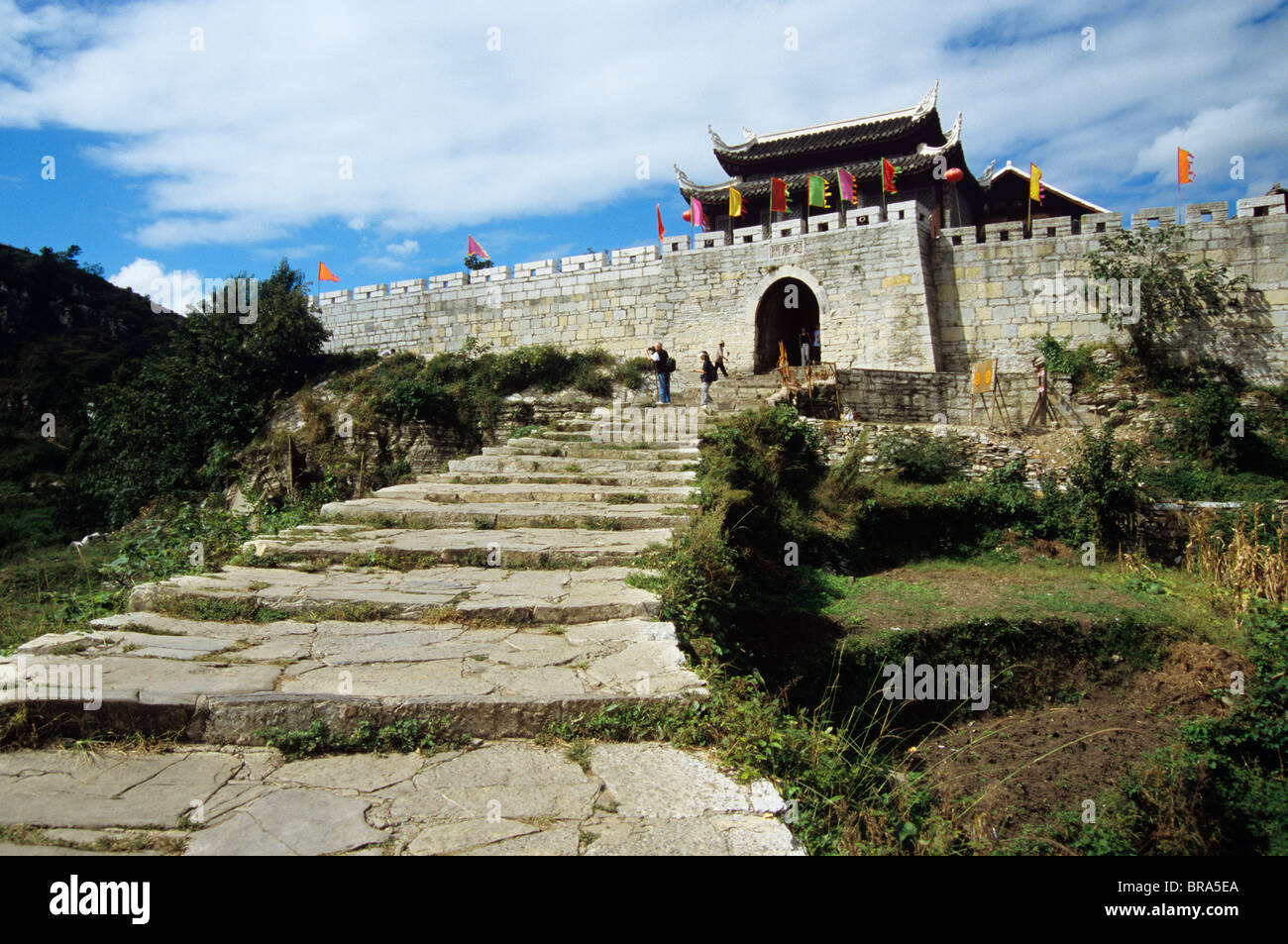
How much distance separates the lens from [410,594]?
5.29 metres

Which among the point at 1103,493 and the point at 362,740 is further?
the point at 1103,493

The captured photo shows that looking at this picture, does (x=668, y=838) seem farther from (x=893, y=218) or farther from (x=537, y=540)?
(x=893, y=218)

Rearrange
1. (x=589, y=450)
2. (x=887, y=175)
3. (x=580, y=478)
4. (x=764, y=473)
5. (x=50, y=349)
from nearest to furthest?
(x=580, y=478) < (x=764, y=473) < (x=589, y=450) < (x=887, y=175) < (x=50, y=349)

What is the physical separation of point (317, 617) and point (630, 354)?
15.4 m

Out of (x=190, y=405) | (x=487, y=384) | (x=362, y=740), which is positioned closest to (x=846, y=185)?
(x=487, y=384)

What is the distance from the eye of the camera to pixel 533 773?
3133 millimetres

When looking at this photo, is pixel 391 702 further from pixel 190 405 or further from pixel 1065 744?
pixel 190 405

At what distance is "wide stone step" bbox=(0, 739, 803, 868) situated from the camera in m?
2.55

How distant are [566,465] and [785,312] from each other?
37.5 ft

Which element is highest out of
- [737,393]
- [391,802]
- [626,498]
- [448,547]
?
[737,393]

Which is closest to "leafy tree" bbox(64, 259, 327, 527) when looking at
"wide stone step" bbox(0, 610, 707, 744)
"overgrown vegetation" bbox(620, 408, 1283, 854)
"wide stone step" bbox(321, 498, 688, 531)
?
"wide stone step" bbox(321, 498, 688, 531)

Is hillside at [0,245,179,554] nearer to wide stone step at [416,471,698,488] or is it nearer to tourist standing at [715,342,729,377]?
wide stone step at [416,471,698,488]

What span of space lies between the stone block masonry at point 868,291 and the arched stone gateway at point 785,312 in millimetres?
70

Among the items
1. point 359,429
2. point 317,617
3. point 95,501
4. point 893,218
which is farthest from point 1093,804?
point 95,501
